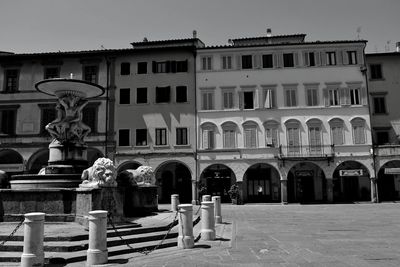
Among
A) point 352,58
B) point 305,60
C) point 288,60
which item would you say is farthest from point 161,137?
point 352,58

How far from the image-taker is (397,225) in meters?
14.3

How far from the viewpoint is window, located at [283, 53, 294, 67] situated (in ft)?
107

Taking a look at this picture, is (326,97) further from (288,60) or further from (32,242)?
(32,242)

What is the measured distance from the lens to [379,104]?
109 feet

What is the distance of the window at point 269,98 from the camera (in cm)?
3225

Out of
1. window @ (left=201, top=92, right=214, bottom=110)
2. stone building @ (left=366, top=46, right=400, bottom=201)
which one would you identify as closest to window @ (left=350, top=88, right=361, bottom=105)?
stone building @ (left=366, top=46, right=400, bottom=201)

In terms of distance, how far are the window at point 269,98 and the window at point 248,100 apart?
3.34 ft

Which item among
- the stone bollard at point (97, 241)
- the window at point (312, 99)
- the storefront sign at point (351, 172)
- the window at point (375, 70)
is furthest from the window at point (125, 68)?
the stone bollard at point (97, 241)

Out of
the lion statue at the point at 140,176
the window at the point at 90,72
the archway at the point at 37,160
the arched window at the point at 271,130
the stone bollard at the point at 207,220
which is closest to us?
the stone bollard at the point at 207,220

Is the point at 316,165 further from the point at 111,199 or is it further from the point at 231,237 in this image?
the point at 111,199

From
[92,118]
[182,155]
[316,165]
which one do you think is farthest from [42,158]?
Answer: [316,165]

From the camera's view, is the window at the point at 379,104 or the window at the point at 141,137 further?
the window at the point at 379,104

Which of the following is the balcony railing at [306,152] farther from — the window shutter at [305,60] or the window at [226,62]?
the window at [226,62]

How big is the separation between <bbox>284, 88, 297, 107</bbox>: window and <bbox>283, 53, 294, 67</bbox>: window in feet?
6.96
